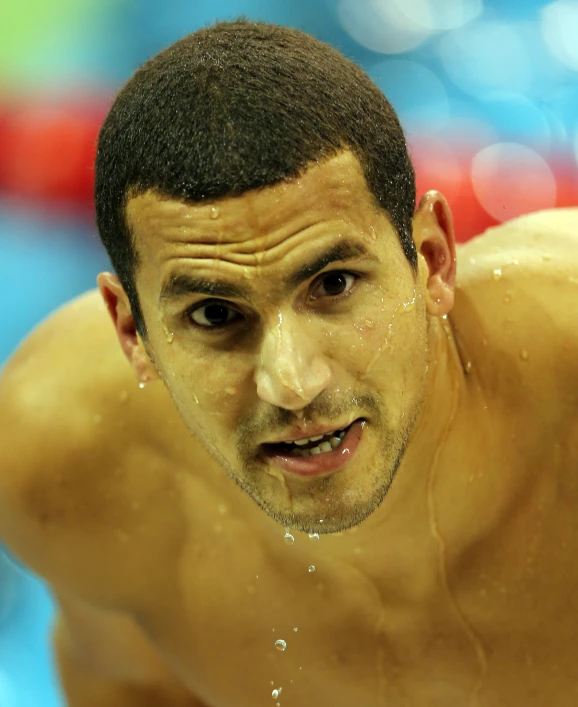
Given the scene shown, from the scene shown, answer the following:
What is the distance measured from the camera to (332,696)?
147cm

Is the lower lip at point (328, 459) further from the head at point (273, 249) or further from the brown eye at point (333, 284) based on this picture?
the brown eye at point (333, 284)

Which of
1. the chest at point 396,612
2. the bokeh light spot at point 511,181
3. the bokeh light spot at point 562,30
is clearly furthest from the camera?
the bokeh light spot at point 562,30

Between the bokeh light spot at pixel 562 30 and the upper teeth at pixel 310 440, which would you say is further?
the bokeh light spot at pixel 562 30

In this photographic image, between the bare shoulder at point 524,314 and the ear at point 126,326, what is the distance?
0.41 meters

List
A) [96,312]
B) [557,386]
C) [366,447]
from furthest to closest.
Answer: [96,312]
[557,386]
[366,447]

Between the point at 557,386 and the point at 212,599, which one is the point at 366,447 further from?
the point at 212,599

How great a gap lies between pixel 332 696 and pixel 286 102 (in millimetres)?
930

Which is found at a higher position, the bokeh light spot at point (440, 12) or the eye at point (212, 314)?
the bokeh light spot at point (440, 12)

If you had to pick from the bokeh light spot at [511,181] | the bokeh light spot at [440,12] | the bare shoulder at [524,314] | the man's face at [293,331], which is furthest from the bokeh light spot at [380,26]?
the man's face at [293,331]

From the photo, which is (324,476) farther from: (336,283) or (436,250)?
(436,250)

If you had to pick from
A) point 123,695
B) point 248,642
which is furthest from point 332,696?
point 123,695

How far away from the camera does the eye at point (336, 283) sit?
1021mm

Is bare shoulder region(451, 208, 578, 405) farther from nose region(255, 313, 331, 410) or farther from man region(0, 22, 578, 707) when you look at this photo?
nose region(255, 313, 331, 410)

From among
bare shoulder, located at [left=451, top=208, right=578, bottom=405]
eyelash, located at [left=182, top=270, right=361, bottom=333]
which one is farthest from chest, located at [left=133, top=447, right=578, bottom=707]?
eyelash, located at [left=182, top=270, right=361, bottom=333]
